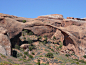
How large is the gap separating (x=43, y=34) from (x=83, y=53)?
13.0m

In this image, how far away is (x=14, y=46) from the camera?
33.5 metres

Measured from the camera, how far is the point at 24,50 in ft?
111

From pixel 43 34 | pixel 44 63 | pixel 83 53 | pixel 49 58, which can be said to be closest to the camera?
pixel 44 63

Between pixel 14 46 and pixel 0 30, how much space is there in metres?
6.36

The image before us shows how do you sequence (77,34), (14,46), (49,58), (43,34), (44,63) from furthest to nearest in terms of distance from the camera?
A: (43,34), (77,34), (14,46), (49,58), (44,63)

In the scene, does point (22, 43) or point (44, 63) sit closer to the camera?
point (44, 63)

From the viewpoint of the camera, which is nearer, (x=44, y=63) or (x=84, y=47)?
(x=44, y=63)

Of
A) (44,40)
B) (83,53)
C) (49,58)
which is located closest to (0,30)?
(49,58)

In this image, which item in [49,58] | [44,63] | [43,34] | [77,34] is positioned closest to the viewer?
[44,63]

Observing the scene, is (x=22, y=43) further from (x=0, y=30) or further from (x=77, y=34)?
(x=77, y=34)

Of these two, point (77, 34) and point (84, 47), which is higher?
point (77, 34)

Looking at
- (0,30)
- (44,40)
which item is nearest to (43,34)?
(44,40)

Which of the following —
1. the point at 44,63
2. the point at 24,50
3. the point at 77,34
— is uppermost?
the point at 77,34

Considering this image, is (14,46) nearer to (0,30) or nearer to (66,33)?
(0,30)
